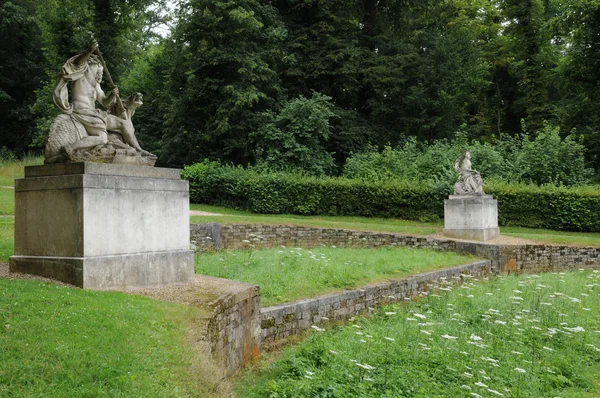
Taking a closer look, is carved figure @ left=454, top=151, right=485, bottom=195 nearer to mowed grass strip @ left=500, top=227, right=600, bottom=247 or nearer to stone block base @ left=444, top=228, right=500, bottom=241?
stone block base @ left=444, top=228, right=500, bottom=241

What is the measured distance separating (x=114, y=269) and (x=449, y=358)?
454 cm

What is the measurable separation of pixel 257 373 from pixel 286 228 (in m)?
12.1

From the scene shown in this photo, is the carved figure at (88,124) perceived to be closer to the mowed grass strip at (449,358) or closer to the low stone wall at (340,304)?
the low stone wall at (340,304)

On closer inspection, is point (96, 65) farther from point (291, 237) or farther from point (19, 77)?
point (19, 77)

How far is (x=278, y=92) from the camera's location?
31141 mm

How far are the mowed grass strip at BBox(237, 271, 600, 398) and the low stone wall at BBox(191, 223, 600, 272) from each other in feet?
19.8

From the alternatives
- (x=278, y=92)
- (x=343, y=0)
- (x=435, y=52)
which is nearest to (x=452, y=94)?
(x=435, y=52)

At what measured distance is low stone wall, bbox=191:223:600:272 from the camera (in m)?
16.4

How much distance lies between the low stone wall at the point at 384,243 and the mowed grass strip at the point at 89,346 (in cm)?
943

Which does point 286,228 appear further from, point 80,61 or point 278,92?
point 278,92

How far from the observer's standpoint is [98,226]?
23.5ft

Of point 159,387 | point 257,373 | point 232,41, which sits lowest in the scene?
point 257,373

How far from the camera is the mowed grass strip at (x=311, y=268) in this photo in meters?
9.67

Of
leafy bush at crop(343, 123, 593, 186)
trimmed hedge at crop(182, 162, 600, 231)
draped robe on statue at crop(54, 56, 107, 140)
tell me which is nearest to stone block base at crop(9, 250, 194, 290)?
draped robe on statue at crop(54, 56, 107, 140)
